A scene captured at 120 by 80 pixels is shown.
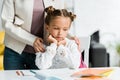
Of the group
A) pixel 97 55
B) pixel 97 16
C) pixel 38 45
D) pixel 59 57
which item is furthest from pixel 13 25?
pixel 97 16

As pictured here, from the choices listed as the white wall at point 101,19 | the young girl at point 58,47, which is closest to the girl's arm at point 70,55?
the young girl at point 58,47

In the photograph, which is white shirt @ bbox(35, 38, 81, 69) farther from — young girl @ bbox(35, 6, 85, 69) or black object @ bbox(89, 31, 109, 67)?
black object @ bbox(89, 31, 109, 67)

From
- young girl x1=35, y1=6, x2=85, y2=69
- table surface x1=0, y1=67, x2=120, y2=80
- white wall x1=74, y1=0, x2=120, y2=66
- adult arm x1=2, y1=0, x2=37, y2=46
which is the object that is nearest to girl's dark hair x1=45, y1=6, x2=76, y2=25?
young girl x1=35, y1=6, x2=85, y2=69

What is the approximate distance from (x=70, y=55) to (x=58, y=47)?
0.09 m

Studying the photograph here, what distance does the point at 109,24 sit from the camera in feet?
15.2

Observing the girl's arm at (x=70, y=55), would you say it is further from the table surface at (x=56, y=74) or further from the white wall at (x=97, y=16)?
the white wall at (x=97, y=16)

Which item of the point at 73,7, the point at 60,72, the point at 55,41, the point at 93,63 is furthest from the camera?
the point at 73,7

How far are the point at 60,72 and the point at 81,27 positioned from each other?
315 cm

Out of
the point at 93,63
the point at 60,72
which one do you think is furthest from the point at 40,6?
the point at 93,63

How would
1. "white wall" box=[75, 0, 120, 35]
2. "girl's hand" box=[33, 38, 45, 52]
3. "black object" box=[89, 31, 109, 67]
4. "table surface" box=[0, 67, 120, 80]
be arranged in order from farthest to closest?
"white wall" box=[75, 0, 120, 35] → "black object" box=[89, 31, 109, 67] → "girl's hand" box=[33, 38, 45, 52] → "table surface" box=[0, 67, 120, 80]

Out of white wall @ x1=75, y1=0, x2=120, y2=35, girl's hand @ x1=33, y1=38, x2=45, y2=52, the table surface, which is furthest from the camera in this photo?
white wall @ x1=75, y1=0, x2=120, y2=35

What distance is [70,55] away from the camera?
1652mm

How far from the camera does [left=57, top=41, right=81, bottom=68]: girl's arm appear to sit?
1644 millimetres

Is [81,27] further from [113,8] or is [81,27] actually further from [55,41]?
[55,41]
